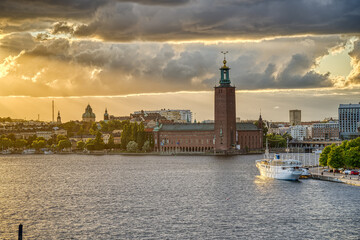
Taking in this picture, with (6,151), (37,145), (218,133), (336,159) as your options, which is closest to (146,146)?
(218,133)

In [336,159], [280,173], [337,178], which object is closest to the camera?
[337,178]

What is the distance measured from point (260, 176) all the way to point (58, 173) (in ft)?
84.1

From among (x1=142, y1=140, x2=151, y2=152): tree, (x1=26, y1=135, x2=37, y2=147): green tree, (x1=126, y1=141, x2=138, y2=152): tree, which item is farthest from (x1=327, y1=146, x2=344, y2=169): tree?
(x1=26, y1=135, x2=37, y2=147): green tree

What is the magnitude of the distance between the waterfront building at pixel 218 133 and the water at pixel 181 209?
65.4 meters

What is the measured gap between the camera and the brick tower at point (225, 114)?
132 metres

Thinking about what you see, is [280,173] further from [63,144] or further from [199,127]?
[63,144]

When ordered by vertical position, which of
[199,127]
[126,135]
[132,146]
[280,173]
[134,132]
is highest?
[199,127]

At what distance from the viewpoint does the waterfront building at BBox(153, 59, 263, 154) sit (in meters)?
133

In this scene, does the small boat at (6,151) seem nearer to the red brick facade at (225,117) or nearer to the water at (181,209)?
the red brick facade at (225,117)

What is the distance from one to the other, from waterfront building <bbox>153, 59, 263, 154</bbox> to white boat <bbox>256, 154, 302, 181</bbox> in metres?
62.0

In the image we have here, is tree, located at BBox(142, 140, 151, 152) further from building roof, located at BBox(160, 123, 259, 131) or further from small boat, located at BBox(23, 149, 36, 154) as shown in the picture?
small boat, located at BBox(23, 149, 36, 154)

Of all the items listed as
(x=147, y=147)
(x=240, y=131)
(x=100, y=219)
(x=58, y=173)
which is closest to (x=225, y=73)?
(x=240, y=131)

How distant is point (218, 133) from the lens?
134 meters

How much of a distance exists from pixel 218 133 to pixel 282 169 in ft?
227
